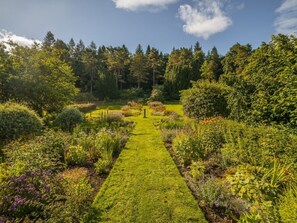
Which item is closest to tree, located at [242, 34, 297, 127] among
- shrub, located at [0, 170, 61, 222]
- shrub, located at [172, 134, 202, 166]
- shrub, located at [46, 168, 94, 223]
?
shrub, located at [172, 134, 202, 166]

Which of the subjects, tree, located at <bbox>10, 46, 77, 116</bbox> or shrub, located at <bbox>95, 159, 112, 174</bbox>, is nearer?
shrub, located at <bbox>95, 159, 112, 174</bbox>

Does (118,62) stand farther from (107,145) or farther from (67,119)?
(107,145)

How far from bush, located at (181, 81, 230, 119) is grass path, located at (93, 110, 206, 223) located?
7991 mm

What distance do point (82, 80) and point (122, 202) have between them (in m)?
46.6

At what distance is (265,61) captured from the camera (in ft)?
32.9

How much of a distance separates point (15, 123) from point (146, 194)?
8.11 metres

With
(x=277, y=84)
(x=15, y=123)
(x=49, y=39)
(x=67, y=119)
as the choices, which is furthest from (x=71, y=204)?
(x=49, y=39)

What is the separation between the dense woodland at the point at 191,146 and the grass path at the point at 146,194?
34 cm

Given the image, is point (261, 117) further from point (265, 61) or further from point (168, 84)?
point (168, 84)

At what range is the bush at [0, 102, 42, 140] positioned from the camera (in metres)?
9.70

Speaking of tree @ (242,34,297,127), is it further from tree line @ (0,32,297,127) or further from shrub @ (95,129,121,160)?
shrub @ (95,129,121,160)

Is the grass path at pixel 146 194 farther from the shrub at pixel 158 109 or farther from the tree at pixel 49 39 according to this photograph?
the tree at pixel 49 39

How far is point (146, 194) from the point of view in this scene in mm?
5418

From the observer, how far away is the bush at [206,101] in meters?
15.1
